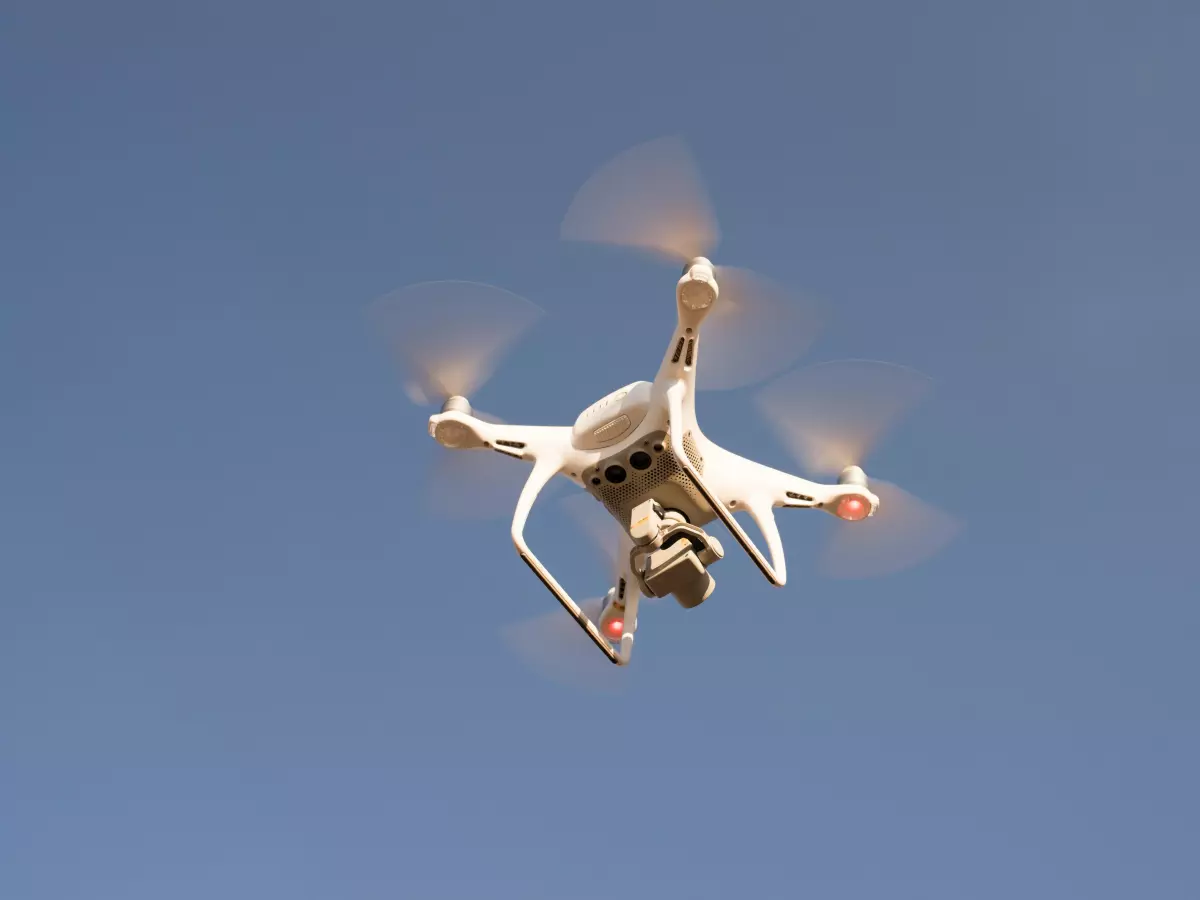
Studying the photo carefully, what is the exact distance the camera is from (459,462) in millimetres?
20766

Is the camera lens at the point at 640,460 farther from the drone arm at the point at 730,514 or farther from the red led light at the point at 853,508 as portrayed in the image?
the red led light at the point at 853,508

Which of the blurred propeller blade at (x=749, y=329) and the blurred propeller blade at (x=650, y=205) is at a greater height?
the blurred propeller blade at (x=650, y=205)

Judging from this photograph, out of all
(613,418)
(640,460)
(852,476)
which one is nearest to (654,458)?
(640,460)

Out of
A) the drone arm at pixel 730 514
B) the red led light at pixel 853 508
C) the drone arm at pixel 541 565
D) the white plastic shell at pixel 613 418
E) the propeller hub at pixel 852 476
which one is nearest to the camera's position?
the drone arm at pixel 730 514

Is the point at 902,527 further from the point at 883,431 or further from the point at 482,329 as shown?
the point at 482,329

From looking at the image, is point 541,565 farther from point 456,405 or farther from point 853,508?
point 853,508

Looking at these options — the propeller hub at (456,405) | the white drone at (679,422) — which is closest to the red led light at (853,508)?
the white drone at (679,422)

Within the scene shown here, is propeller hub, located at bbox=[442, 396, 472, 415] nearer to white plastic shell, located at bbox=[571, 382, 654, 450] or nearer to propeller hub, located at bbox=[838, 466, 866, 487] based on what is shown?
white plastic shell, located at bbox=[571, 382, 654, 450]

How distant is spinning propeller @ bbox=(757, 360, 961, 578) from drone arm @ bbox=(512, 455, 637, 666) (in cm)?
299

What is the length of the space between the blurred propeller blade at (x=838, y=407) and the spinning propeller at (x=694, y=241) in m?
1.04

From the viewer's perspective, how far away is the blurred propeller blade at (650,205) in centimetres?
1769

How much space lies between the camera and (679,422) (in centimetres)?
1817

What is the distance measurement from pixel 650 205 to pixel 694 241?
74cm

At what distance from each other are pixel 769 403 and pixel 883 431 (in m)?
1.64
